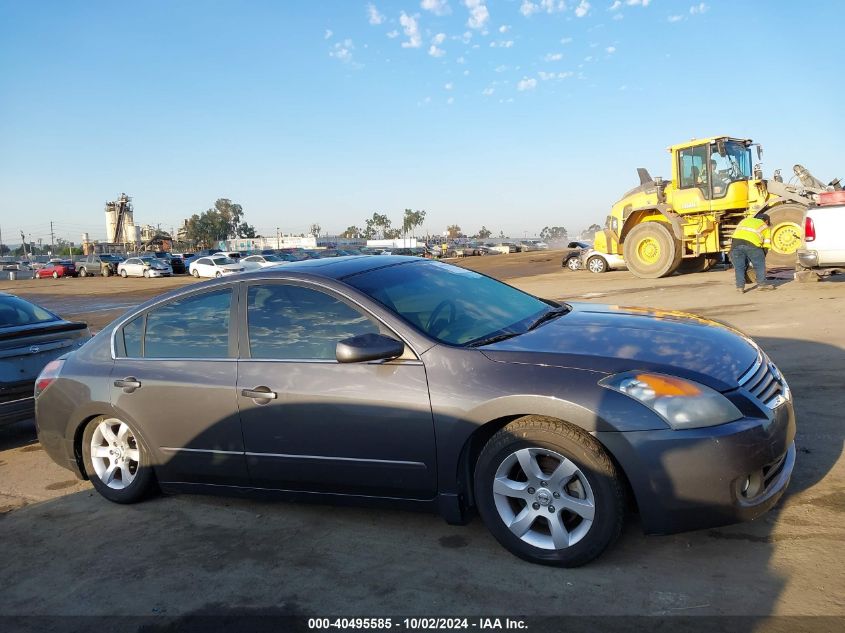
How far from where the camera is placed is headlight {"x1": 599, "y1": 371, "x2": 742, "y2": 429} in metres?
2.97

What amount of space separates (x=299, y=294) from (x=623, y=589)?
2.30m

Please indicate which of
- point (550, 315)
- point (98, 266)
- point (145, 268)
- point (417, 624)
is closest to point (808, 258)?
point (550, 315)

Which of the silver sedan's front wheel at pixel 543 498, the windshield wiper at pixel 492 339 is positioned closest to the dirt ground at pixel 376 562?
the silver sedan's front wheel at pixel 543 498

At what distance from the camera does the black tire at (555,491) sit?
9.95ft

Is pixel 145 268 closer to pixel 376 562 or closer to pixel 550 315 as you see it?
pixel 550 315

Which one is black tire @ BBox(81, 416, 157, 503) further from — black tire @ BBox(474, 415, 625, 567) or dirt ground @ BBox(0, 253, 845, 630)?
black tire @ BBox(474, 415, 625, 567)

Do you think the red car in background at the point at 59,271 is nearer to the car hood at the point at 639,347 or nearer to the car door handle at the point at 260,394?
the car door handle at the point at 260,394

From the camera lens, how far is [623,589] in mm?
2934

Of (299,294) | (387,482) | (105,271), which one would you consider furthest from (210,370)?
(105,271)

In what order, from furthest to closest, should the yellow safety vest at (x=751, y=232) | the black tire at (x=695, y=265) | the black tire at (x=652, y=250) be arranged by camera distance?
the black tire at (x=695, y=265) → the black tire at (x=652, y=250) → the yellow safety vest at (x=751, y=232)

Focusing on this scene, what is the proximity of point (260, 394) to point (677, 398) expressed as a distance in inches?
86.4

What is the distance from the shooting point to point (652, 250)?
1767cm

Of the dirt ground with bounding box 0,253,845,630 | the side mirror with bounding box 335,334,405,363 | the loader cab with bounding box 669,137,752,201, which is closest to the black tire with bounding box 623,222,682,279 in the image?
the loader cab with bounding box 669,137,752,201

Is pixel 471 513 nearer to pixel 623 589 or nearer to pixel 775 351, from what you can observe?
pixel 623 589
